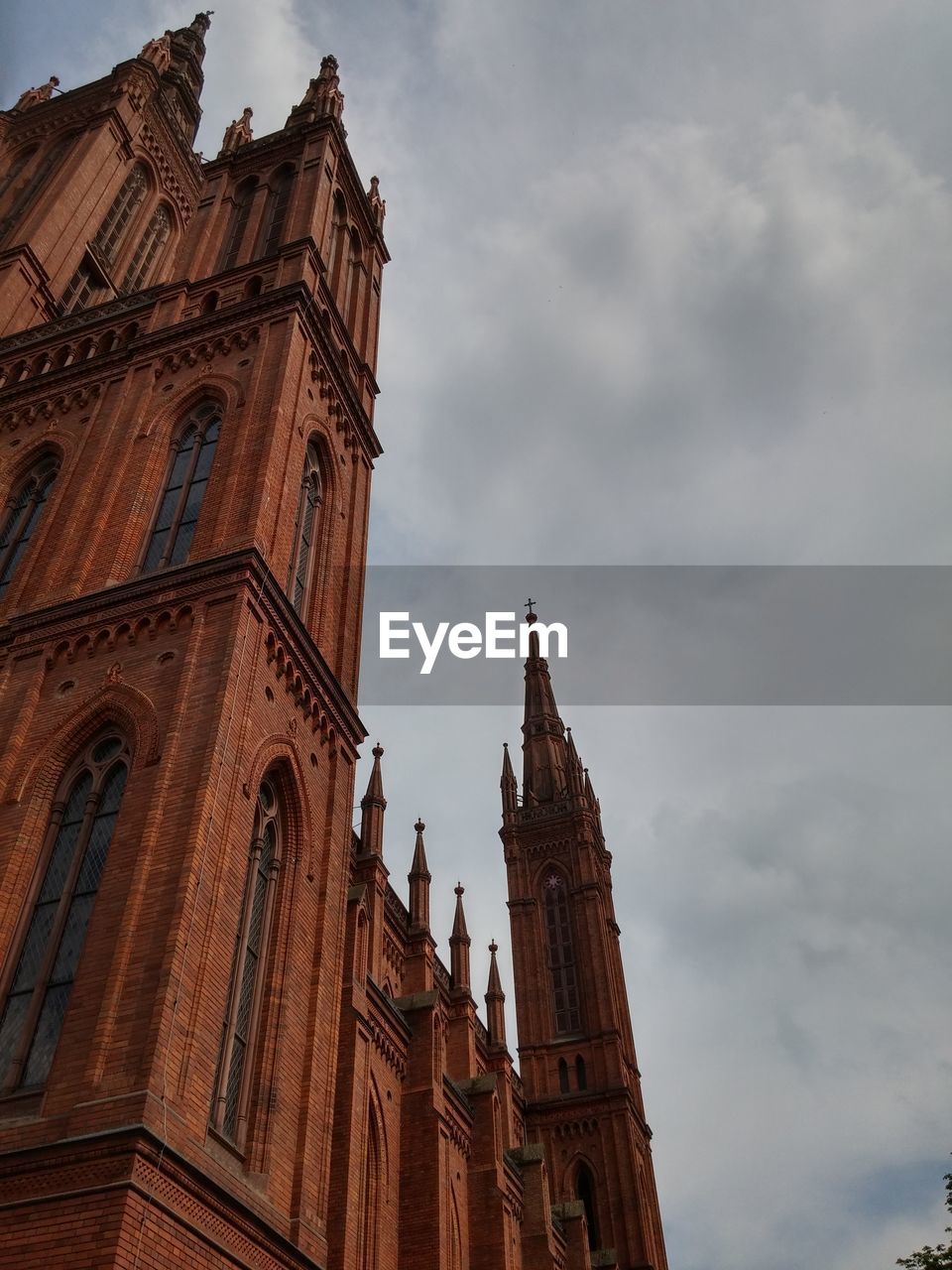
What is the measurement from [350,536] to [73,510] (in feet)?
14.9

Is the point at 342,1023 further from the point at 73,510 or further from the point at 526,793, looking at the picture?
the point at 526,793

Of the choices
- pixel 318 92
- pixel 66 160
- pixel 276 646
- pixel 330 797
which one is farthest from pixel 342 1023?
pixel 66 160

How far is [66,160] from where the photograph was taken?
30.7m

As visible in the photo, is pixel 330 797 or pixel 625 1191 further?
pixel 625 1191

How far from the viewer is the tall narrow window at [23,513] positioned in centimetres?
1759

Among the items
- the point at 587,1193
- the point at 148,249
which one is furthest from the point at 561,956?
the point at 148,249

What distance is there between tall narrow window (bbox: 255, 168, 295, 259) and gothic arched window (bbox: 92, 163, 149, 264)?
902 centimetres

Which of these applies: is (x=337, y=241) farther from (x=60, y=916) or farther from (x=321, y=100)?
(x=60, y=916)

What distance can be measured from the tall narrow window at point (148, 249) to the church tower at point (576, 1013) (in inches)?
1166

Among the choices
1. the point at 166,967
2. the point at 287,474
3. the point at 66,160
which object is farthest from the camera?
the point at 66,160

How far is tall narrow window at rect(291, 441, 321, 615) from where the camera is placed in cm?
1683

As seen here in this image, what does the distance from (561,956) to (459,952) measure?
47.4 ft

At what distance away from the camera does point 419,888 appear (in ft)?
104

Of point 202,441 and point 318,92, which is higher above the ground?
point 318,92
